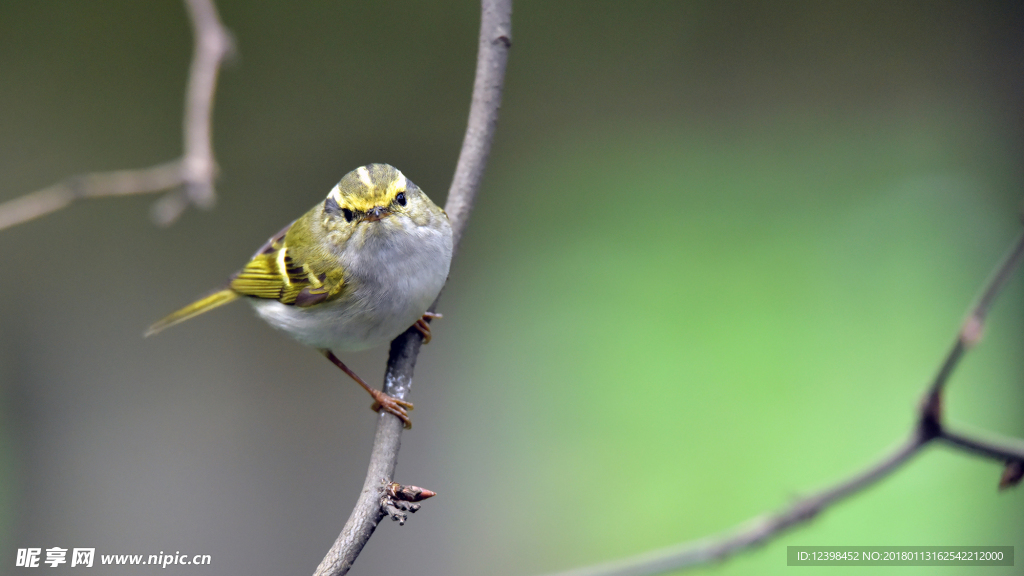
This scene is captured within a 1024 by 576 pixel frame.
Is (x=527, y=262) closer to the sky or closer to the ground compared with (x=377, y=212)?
closer to the sky

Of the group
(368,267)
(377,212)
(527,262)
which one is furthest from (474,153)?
(527,262)

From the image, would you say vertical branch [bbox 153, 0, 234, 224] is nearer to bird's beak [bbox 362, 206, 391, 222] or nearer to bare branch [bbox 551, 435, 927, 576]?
bird's beak [bbox 362, 206, 391, 222]

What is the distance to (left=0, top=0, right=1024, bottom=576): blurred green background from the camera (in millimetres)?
3303

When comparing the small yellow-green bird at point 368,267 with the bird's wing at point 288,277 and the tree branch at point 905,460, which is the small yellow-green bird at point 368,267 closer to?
the bird's wing at point 288,277

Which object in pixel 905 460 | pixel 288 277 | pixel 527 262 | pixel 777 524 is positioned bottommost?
pixel 777 524

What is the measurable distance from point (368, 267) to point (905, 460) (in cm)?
130

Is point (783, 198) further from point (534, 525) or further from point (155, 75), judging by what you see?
point (155, 75)

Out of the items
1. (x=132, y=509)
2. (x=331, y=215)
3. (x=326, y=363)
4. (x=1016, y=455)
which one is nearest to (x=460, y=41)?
(x=326, y=363)

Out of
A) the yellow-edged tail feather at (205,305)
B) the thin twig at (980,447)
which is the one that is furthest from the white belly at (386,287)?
the thin twig at (980,447)

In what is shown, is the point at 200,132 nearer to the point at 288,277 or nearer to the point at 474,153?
the point at 474,153

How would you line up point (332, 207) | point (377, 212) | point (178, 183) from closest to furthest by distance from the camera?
point (178, 183), point (377, 212), point (332, 207)

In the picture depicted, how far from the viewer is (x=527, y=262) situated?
12.8 feet

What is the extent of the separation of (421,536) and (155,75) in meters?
2.52

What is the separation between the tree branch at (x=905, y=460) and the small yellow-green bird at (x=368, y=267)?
2.49ft
